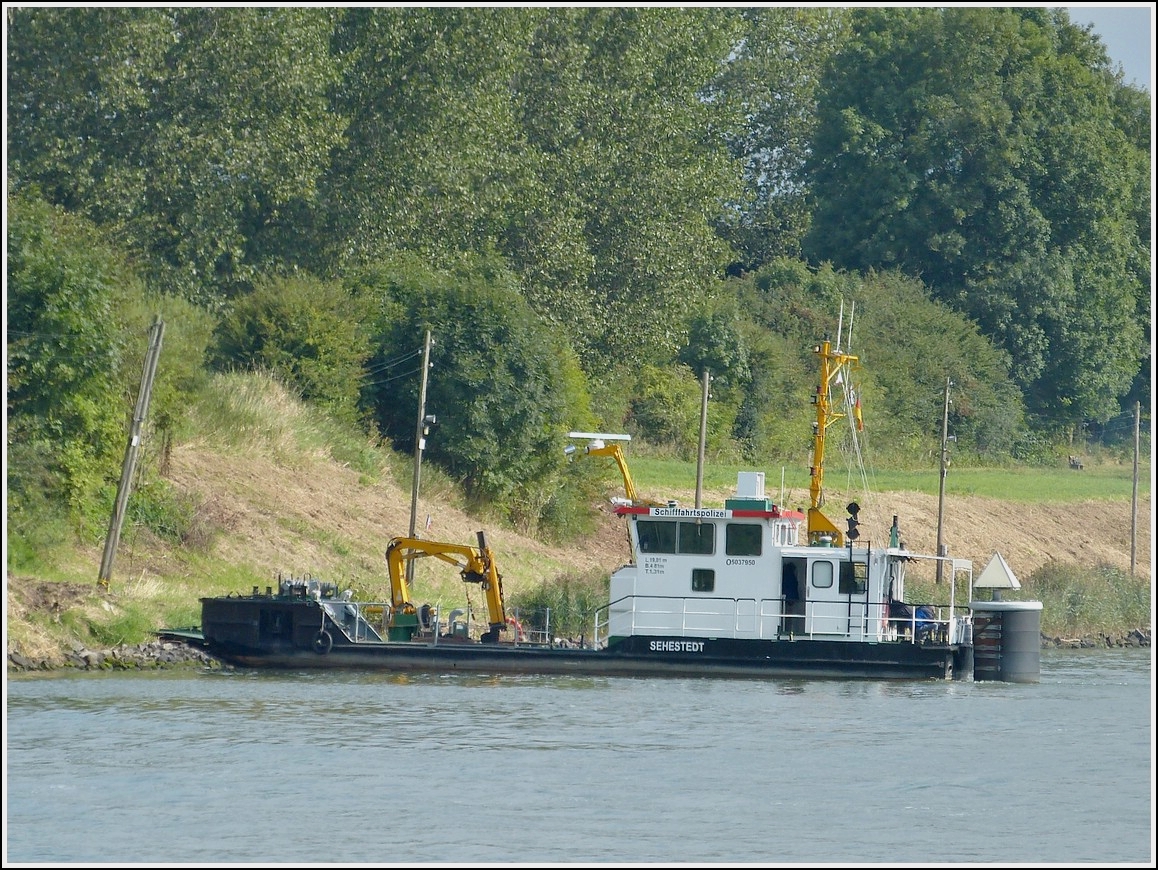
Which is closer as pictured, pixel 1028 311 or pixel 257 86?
pixel 257 86

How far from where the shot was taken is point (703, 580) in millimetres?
38438

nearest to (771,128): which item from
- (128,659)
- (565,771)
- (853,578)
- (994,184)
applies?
(994,184)

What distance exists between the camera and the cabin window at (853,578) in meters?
38.5

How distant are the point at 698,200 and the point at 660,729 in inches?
1556

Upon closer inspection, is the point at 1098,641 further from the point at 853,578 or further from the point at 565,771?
the point at 565,771

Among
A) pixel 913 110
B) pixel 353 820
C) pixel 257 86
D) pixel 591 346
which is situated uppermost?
pixel 913 110

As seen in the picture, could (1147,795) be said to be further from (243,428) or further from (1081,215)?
(1081,215)

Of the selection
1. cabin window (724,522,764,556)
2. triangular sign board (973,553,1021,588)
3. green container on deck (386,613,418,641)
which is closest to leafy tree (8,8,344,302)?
green container on deck (386,613,418,641)

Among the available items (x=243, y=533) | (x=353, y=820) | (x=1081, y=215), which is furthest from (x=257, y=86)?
(x=1081, y=215)

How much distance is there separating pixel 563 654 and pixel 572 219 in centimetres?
2792

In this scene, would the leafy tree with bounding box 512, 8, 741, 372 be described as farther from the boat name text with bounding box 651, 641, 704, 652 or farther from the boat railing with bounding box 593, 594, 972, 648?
the boat name text with bounding box 651, 641, 704, 652

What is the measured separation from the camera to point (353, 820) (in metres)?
23.4

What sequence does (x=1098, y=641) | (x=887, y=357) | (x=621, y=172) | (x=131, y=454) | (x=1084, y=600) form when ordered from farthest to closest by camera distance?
(x=887, y=357)
(x=621, y=172)
(x=1084, y=600)
(x=1098, y=641)
(x=131, y=454)

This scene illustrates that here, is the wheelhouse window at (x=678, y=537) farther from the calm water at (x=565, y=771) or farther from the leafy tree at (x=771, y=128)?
the leafy tree at (x=771, y=128)
